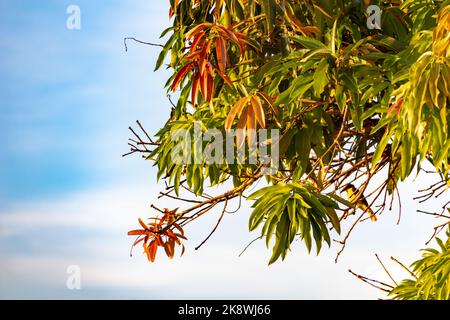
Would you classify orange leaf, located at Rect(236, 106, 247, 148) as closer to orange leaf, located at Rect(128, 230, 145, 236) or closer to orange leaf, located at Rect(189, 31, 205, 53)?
orange leaf, located at Rect(189, 31, 205, 53)

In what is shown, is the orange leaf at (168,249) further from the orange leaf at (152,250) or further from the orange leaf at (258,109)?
the orange leaf at (258,109)

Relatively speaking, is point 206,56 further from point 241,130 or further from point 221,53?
point 241,130

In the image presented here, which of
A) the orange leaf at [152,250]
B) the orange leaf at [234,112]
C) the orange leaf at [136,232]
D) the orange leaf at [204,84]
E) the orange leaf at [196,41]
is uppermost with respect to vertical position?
the orange leaf at [196,41]

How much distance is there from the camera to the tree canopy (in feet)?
10.7

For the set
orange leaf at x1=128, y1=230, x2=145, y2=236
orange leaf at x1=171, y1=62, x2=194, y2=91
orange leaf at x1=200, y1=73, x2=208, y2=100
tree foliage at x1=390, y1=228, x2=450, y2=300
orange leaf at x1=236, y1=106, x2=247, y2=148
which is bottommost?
tree foliage at x1=390, y1=228, x2=450, y2=300

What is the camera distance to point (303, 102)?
13.4 feet

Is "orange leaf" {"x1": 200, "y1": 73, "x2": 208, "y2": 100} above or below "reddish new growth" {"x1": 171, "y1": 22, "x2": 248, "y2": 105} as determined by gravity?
below

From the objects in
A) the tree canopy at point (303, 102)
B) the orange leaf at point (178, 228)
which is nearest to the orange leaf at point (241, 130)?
the tree canopy at point (303, 102)

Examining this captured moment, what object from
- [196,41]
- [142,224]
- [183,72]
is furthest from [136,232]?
[196,41]

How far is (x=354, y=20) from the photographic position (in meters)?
4.11

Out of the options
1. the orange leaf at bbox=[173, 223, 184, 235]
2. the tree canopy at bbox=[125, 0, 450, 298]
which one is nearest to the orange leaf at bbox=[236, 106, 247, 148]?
the tree canopy at bbox=[125, 0, 450, 298]

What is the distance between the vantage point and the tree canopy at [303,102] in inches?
129
